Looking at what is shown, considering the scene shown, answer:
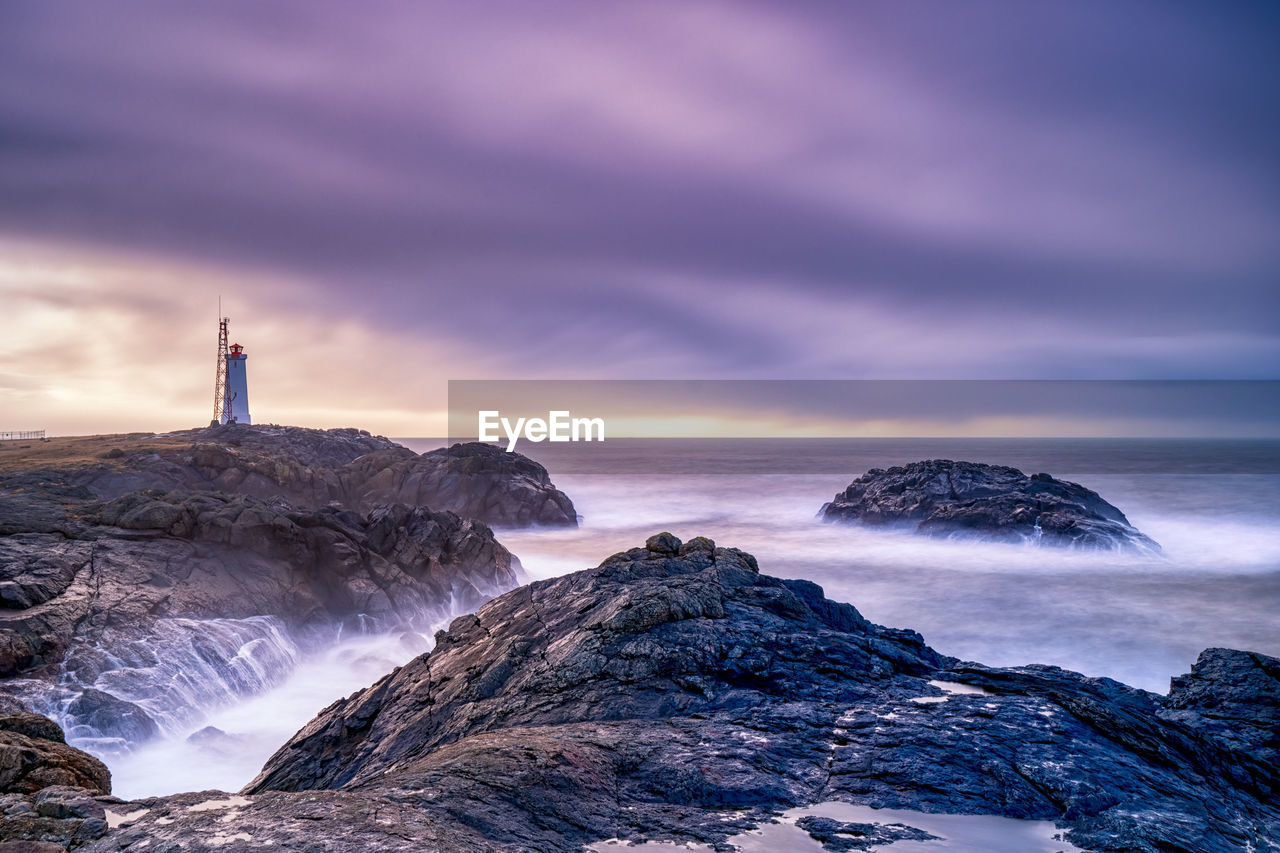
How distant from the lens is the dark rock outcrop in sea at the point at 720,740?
4.96 m

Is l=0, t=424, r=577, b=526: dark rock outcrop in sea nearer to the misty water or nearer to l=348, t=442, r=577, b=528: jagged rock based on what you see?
l=348, t=442, r=577, b=528: jagged rock

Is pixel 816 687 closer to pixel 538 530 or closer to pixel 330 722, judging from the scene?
pixel 330 722

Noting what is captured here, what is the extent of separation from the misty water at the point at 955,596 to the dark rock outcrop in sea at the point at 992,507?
904mm

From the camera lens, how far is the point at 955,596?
27.3 m

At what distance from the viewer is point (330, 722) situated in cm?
932

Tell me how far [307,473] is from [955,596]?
30.9 metres

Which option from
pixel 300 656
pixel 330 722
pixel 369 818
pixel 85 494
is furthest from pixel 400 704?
pixel 85 494

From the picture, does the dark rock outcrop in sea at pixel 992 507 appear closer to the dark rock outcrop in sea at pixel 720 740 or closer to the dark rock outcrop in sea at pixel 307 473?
the dark rock outcrop in sea at pixel 307 473

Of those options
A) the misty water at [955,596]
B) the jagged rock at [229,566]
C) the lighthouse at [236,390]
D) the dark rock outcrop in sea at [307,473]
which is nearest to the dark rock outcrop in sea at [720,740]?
the misty water at [955,596]

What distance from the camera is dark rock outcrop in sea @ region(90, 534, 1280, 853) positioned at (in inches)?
195

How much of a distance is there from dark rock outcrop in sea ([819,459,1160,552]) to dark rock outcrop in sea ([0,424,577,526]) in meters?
19.4

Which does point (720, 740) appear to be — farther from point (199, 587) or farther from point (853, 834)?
point (199, 587)

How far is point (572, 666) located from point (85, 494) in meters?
22.4

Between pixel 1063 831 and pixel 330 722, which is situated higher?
pixel 1063 831
